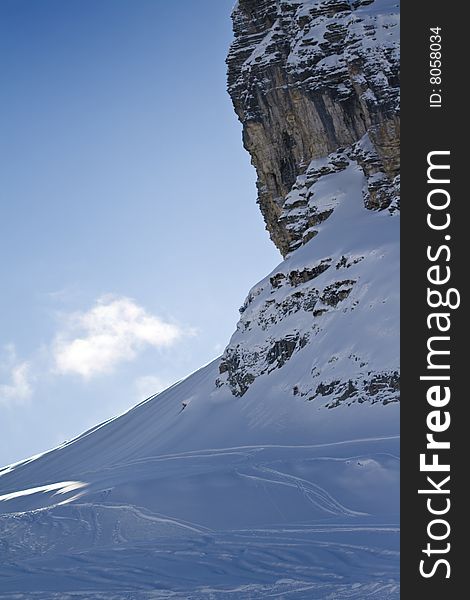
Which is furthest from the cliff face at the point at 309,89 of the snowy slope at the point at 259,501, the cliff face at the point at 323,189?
the snowy slope at the point at 259,501

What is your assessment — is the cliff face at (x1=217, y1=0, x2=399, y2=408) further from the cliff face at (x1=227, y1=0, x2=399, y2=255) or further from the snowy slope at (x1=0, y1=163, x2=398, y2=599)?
the snowy slope at (x1=0, y1=163, x2=398, y2=599)

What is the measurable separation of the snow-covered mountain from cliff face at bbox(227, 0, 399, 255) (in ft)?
0.47

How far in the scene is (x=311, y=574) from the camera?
912 cm

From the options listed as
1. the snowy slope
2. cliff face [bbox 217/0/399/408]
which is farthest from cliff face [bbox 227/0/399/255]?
the snowy slope

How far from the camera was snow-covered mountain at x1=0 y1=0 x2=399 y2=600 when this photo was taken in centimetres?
1048

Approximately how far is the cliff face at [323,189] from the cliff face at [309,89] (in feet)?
0.30

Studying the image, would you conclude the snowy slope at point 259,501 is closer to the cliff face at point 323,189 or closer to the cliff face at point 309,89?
the cliff face at point 323,189

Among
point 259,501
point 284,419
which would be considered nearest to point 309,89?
point 284,419

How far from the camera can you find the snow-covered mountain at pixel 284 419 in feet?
34.4

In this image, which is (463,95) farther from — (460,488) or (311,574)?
(311,574)

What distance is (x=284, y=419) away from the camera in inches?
1321

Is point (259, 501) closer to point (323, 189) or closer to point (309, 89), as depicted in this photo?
point (323, 189)

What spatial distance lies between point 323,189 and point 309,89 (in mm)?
8620

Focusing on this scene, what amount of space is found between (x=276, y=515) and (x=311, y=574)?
5620 millimetres
